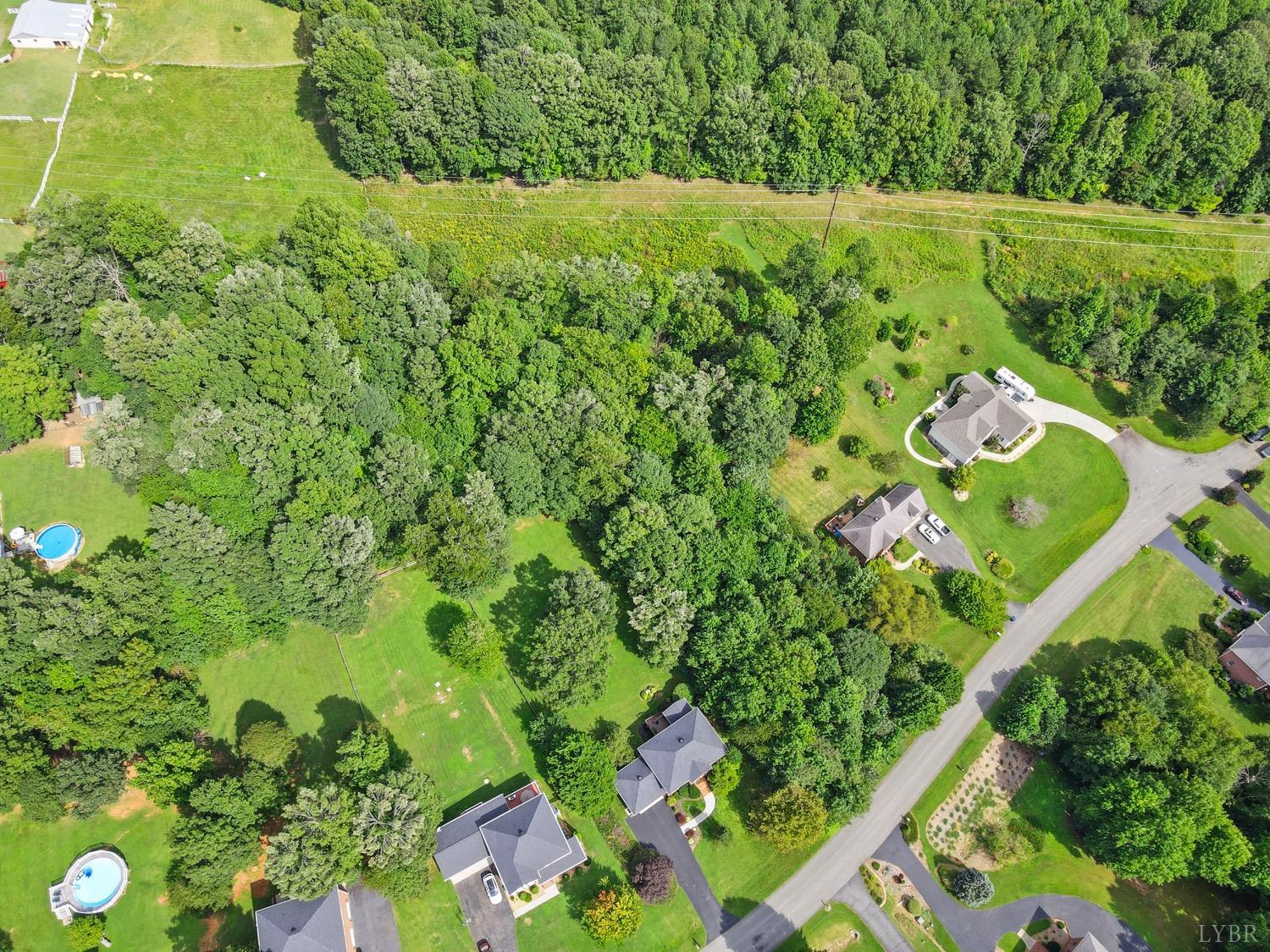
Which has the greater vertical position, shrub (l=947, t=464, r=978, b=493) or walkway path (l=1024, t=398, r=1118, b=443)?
walkway path (l=1024, t=398, r=1118, b=443)

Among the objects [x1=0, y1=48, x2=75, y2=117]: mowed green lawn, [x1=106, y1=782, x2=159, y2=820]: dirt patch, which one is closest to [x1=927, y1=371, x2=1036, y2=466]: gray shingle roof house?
[x1=106, y1=782, x2=159, y2=820]: dirt patch

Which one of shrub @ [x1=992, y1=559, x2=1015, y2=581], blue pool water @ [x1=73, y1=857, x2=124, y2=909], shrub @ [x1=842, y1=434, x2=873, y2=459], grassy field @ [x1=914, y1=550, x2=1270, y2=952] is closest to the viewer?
blue pool water @ [x1=73, y1=857, x2=124, y2=909]

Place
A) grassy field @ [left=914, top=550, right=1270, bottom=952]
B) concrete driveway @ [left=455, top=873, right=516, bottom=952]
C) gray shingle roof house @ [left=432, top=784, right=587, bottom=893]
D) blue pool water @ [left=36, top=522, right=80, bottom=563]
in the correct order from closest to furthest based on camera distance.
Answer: gray shingle roof house @ [left=432, top=784, right=587, bottom=893], concrete driveway @ [left=455, top=873, right=516, bottom=952], grassy field @ [left=914, top=550, right=1270, bottom=952], blue pool water @ [left=36, top=522, right=80, bottom=563]

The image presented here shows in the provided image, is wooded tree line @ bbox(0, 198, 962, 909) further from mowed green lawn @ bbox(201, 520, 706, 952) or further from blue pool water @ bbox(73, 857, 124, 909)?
blue pool water @ bbox(73, 857, 124, 909)

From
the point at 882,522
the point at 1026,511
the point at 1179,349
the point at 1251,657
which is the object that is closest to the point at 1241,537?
the point at 1251,657

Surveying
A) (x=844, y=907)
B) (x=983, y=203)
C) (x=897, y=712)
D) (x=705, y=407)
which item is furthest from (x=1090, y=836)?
(x=983, y=203)

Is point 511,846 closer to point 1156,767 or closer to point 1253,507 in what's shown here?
point 1156,767

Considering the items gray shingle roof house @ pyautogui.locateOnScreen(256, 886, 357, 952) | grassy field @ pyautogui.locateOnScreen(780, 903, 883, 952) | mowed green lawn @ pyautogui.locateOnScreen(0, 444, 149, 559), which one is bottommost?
grassy field @ pyautogui.locateOnScreen(780, 903, 883, 952)
